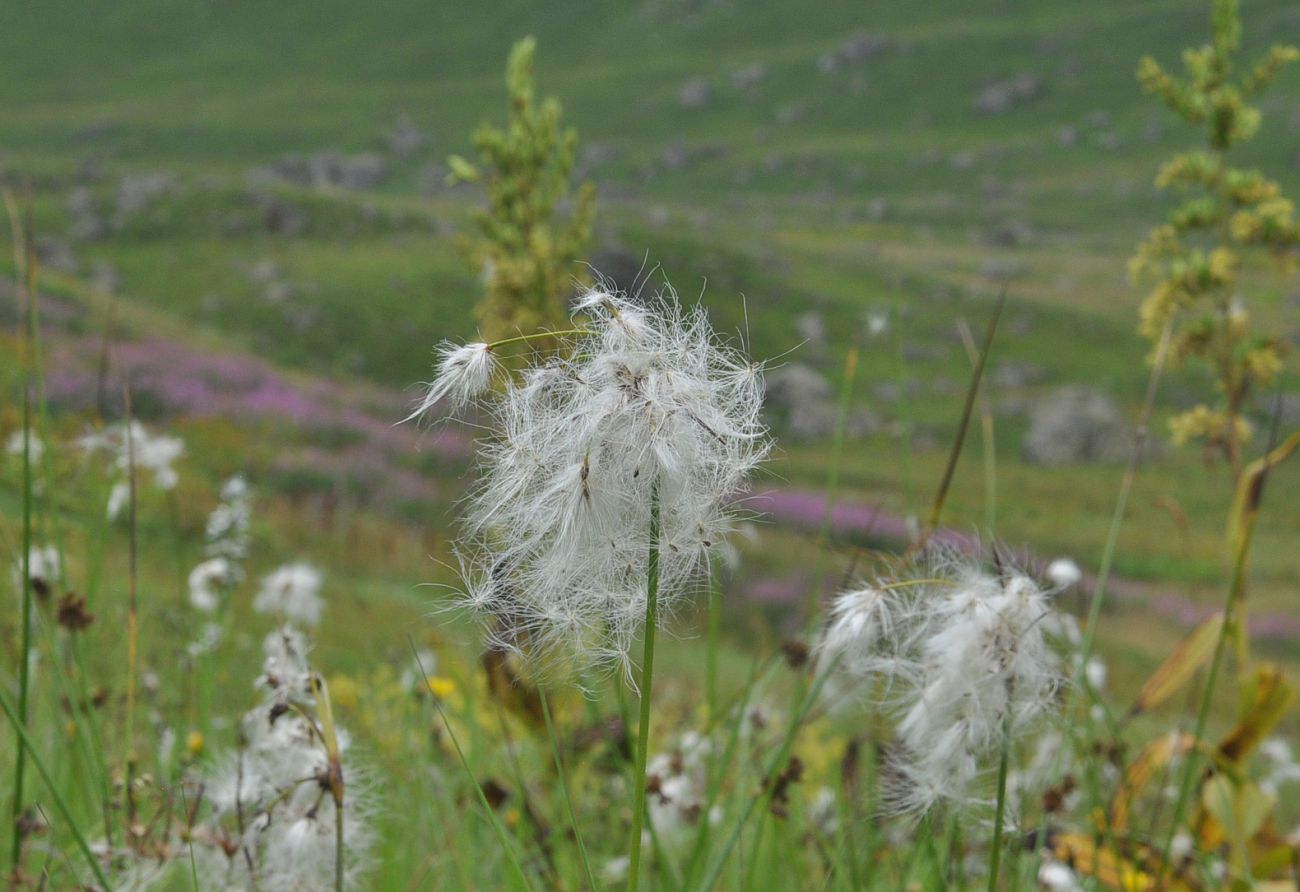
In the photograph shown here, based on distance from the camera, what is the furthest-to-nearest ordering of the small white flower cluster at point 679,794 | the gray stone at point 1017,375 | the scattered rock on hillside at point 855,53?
the scattered rock on hillside at point 855,53 → the gray stone at point 1017,375 → the small white flower cluster at point 679,794

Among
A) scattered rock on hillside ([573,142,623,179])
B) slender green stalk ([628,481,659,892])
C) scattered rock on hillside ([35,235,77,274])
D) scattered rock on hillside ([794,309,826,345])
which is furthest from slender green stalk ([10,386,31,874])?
scattered rock on hillside ([573,142,623,179])

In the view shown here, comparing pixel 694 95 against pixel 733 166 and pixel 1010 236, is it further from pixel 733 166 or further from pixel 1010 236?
pixel 1010 236

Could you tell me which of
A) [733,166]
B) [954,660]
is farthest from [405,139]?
[954,660]

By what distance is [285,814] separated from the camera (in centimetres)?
143

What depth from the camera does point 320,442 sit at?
18.3 metres

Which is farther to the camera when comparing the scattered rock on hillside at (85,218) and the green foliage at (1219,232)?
the scattered rock on hillside at (85,218)

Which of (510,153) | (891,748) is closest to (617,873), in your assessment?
(891,748)

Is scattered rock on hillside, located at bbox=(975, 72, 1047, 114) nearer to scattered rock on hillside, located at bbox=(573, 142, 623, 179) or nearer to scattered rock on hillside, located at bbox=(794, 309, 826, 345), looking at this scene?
scattered rock on hillside, located at bbox=(573, 142, 623, 179)

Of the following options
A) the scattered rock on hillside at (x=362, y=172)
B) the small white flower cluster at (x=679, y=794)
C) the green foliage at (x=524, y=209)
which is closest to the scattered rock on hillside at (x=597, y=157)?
the scattered rock on hillside at (x=362, y=172)

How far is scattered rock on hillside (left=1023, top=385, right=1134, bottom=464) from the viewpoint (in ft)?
111

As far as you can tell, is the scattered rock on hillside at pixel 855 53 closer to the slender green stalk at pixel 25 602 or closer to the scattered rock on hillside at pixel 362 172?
the scattered rock on hillside at pixel 362 172

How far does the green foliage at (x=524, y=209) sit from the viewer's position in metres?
4.62

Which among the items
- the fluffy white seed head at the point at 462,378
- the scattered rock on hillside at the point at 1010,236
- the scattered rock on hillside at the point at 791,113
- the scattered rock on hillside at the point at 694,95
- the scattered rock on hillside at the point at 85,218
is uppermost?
the fluffy white seed head at the point at 462,378

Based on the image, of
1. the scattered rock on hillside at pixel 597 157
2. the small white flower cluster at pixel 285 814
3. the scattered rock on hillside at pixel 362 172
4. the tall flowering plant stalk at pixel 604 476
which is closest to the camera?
the tall flowering plant stalk at pixel 604 476
